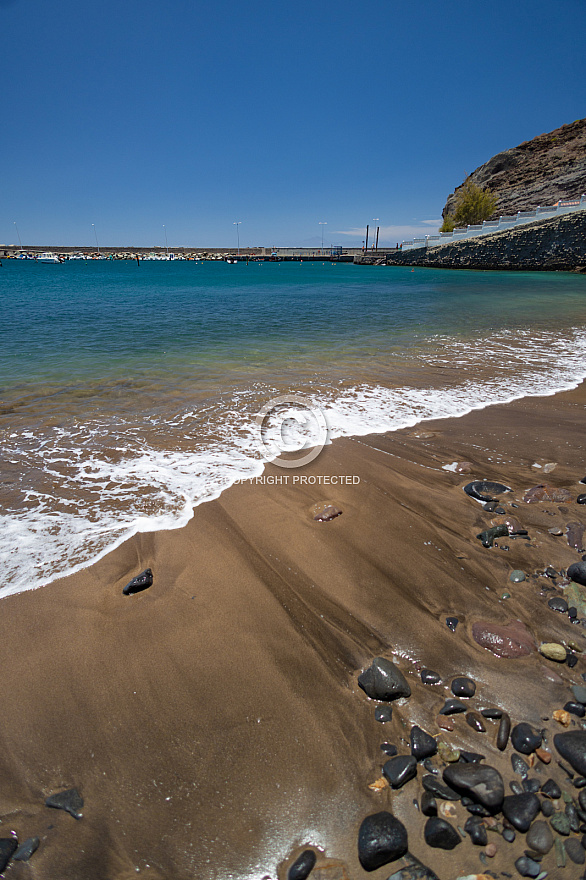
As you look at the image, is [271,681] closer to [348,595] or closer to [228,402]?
[348,595]

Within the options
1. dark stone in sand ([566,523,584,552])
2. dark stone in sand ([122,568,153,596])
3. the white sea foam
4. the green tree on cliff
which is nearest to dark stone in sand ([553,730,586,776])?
dark stone in sand ([566,523,584,552])

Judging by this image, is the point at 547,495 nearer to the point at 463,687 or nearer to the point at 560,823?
the point at 463,687

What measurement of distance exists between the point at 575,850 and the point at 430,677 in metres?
0.80

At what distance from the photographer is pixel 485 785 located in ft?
5.32

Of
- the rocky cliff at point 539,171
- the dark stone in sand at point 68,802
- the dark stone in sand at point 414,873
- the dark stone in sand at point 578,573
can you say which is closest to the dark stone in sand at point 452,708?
the dark stone in sand at point 414,873

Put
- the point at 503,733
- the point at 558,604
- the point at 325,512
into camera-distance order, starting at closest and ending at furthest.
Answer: the point at 503,733, the point at 558,604, the point at 325,512

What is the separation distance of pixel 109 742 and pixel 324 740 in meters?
1.08

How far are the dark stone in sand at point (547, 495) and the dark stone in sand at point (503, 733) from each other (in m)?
2.36

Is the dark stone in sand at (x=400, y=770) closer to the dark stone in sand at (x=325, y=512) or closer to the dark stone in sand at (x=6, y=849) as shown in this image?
the dark stone in sand at (x=6, y=849)

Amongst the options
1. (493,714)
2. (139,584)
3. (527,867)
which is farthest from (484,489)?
(139,584)

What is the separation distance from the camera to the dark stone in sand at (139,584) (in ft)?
9.12

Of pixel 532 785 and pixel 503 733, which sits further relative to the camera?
pixel 503 733

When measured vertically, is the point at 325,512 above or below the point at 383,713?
above

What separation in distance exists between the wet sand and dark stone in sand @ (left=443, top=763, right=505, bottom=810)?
0.11 meters
